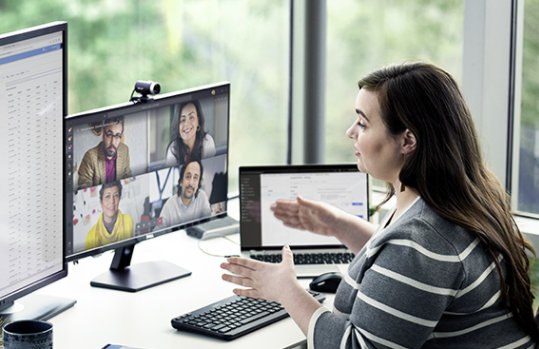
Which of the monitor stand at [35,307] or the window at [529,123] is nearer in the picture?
the monitor stand at [35,307]

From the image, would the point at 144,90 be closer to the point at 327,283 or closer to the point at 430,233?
the point at 327,283

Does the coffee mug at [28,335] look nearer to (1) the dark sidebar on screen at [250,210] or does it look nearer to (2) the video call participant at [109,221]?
(2) the video call participant at [109,221]

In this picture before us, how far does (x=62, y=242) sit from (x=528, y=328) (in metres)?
1.06

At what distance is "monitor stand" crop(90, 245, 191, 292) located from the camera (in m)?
2.06

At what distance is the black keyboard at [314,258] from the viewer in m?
2.29

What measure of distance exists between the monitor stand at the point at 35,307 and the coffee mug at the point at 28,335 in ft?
0.91

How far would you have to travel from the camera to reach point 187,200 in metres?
2.23

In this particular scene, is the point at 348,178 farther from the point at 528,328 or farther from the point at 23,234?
the point at 23,234

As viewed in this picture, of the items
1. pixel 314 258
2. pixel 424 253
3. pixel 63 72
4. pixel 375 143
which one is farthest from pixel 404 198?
pixel 63 72

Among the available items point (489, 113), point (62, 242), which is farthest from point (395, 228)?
point (489, 113)

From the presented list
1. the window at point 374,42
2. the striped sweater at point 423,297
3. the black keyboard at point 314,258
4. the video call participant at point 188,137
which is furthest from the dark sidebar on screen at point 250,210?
the window at point 374,42

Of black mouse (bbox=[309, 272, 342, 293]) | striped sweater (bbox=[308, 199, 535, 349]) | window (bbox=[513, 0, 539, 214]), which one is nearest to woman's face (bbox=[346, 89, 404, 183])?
striped sweater (bbox=[308, 199, 535, 349])

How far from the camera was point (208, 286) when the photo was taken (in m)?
2.11

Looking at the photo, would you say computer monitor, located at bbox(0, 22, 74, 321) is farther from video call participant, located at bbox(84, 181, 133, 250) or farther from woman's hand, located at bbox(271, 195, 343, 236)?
woman's hand, located at bbox(271, 195, 343, 236)
